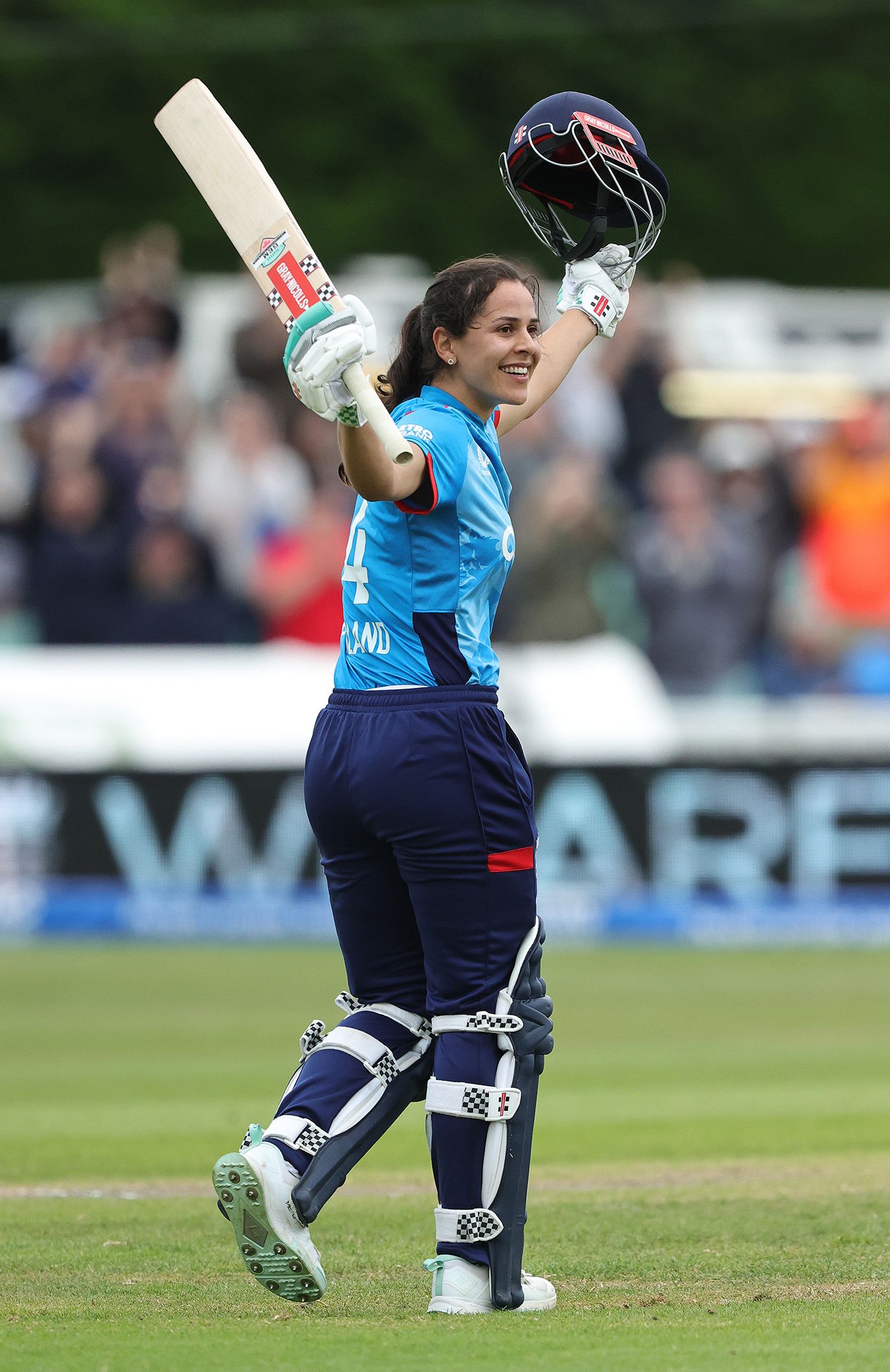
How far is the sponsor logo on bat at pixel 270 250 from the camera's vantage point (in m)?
4.98

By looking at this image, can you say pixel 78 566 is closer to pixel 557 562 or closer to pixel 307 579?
pixel 307 579

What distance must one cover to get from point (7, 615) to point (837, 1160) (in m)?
10.7

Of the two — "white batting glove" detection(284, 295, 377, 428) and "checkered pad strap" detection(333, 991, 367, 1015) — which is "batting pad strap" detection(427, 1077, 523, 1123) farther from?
"white batting glove" detection(284, 295, 377, 428)

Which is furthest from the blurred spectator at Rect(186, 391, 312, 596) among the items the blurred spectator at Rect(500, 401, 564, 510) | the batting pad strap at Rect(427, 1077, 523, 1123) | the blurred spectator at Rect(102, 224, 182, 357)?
the batting pad strap at Rect(427, 1077, 523, 1123)

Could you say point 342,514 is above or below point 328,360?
above

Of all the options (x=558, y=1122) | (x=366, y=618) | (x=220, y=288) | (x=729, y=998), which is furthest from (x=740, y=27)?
(x=366, y=618)

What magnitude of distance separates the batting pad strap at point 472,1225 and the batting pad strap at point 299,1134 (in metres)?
0.31

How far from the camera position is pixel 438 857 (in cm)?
492

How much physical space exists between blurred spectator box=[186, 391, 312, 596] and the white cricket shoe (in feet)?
40.3

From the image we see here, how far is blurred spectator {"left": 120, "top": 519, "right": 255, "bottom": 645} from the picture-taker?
1623cm

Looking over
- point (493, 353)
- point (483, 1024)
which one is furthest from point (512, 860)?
point (493, 353)

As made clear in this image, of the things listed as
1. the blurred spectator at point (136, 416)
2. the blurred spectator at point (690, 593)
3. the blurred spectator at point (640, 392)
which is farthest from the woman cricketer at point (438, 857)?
the blurred spectator at point (640, 392)

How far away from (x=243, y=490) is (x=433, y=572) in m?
12.4

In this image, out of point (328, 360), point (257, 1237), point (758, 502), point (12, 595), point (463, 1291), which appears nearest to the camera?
point (328, 360)
